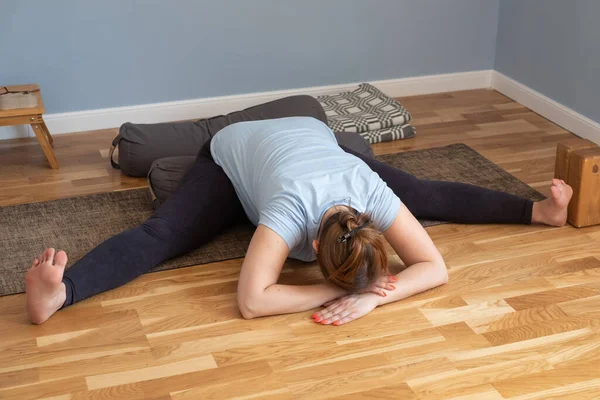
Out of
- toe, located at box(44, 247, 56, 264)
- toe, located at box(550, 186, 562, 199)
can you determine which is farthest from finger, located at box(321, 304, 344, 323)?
toe, located at box(550, 186, 562, 199)

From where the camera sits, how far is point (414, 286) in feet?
7.82

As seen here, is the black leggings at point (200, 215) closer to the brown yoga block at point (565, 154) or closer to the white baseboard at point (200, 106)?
the brown yoga block at point (565, 154)

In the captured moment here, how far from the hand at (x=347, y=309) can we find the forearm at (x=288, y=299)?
0.03 meters

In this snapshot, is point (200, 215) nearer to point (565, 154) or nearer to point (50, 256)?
point (50, 256)

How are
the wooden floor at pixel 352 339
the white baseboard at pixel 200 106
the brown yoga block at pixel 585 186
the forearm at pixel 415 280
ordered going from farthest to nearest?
the white baseboard at pixel 200 106 < the brown yoga block at pixel 585 186 < the forearm at pixel 415 280 < the wooden floor at pixel 352 339

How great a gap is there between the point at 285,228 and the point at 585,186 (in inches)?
47.6

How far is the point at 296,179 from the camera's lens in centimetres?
229

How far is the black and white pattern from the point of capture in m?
3.73

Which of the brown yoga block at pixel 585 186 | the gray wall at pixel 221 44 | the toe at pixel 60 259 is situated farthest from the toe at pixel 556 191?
the gray wall at pixel 221 44

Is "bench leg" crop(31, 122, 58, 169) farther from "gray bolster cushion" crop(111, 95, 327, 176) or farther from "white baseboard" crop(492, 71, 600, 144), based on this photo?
"white baseboard" crop(492, 71, 600, 144)

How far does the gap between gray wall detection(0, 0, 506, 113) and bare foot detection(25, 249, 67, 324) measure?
1.67 meters

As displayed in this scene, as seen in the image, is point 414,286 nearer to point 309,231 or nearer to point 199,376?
point 309,231

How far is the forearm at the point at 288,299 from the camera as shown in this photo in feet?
7.39

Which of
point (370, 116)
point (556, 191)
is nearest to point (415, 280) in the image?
point (556, 191)
